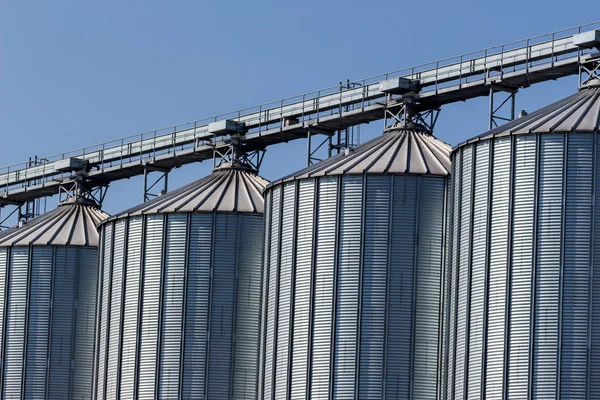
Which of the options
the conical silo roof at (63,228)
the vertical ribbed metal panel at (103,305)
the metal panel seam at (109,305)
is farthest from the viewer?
the conical silo roof at (63,228)

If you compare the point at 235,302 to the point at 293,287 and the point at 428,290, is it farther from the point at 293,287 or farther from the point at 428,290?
the point at 428,290

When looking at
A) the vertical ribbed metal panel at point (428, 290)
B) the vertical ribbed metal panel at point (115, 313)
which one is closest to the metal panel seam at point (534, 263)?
the vertical ribbed metal panel at point (428, 290)

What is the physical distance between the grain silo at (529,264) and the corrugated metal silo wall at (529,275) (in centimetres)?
4

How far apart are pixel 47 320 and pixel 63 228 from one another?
19.8 ft

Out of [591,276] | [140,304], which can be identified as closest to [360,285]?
[591,276]

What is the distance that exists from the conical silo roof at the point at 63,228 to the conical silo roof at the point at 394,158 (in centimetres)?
2073

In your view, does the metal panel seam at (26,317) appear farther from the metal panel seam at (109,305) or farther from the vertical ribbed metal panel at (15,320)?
the metal panel seam at (109,305)

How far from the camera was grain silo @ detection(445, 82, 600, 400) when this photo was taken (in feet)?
230

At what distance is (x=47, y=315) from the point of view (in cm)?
9844

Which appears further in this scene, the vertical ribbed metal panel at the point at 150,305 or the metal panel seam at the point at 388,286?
the vertical ribbed metal panel at the point at 150,305

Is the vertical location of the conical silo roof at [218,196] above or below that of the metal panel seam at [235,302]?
above

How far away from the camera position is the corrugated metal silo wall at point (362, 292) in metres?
77.4

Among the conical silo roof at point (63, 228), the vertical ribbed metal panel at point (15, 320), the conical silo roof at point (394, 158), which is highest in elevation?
the conical silo roof at point (394, 158)

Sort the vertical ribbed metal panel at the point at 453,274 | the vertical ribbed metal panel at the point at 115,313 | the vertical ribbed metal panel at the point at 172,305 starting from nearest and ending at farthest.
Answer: the vertical ribbed metal panel at the point at 453,274 < the vertical ribbed metal panel at the point at 172,305 < the vertical ribbed metal panel at the point at 115,313
